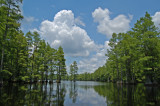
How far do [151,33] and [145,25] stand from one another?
3334 mm

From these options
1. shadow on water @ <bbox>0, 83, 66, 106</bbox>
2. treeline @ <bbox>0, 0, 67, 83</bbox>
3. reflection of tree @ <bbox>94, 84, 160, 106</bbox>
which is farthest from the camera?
treeline @ <bbox>0, 0, 67, 83</bbox>

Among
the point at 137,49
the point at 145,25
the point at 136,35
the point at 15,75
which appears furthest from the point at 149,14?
the point at 15,75

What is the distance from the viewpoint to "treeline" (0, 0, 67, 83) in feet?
59.1

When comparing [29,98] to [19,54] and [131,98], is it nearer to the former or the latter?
[131,98]

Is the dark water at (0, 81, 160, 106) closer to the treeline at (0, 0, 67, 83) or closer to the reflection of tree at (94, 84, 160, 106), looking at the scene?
the reflection of tree at (94, 84, 160, 106)

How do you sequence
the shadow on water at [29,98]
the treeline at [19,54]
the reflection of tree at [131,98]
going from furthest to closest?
the treeline at [19,54] → the reflection of tree at [131,98] → the shadow on water at [29,98]

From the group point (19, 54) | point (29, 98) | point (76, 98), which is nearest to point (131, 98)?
point (76, 98)

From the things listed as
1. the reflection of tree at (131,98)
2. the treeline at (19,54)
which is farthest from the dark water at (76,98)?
the treeline at (19,54)

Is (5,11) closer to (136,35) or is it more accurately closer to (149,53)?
(136,35)

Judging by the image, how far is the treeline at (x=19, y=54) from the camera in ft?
59.1

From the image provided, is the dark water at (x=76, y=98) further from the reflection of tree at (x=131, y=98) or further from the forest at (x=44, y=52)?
the forest at (x=44, y=52)

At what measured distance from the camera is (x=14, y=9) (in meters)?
18.8

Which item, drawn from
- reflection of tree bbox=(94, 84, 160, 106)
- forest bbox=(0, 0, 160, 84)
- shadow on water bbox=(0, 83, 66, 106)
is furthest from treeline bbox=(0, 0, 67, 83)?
reflection of tree bbox=(94, 84, 160, 106)

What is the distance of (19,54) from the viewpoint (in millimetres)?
29078
